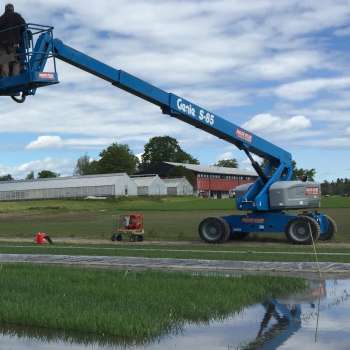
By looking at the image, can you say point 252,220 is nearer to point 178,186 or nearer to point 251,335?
point 251,335

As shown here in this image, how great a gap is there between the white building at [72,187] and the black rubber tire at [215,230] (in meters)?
96.0

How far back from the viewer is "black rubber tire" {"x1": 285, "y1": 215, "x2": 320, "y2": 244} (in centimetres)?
2555

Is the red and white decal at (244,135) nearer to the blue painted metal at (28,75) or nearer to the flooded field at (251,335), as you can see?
the blue painted metal at (28,75)

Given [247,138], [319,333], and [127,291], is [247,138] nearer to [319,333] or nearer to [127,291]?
[127,291]

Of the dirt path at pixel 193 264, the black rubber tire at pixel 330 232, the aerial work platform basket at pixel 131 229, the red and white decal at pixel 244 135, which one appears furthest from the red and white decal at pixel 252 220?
the dirt path at pixel 193 264

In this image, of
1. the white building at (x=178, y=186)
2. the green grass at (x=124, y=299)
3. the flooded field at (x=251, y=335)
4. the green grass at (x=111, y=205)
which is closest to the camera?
the flooded field at (x=251, y=335)

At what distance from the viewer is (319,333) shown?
8086 mm

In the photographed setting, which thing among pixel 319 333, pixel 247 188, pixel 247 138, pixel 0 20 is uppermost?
pixel 0 20

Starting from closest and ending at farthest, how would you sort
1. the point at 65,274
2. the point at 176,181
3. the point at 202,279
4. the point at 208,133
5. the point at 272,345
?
the point at 272,345 → the point at 202,279 → the point at 65,274 → the point at 208,133 → the point at 176,181

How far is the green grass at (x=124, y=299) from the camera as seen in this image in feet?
27.4

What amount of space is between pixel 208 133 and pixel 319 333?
18326mm

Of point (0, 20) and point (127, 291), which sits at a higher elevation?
point (0, 20)

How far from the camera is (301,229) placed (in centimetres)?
2569

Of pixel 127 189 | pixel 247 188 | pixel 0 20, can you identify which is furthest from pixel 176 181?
pixel 0 20
